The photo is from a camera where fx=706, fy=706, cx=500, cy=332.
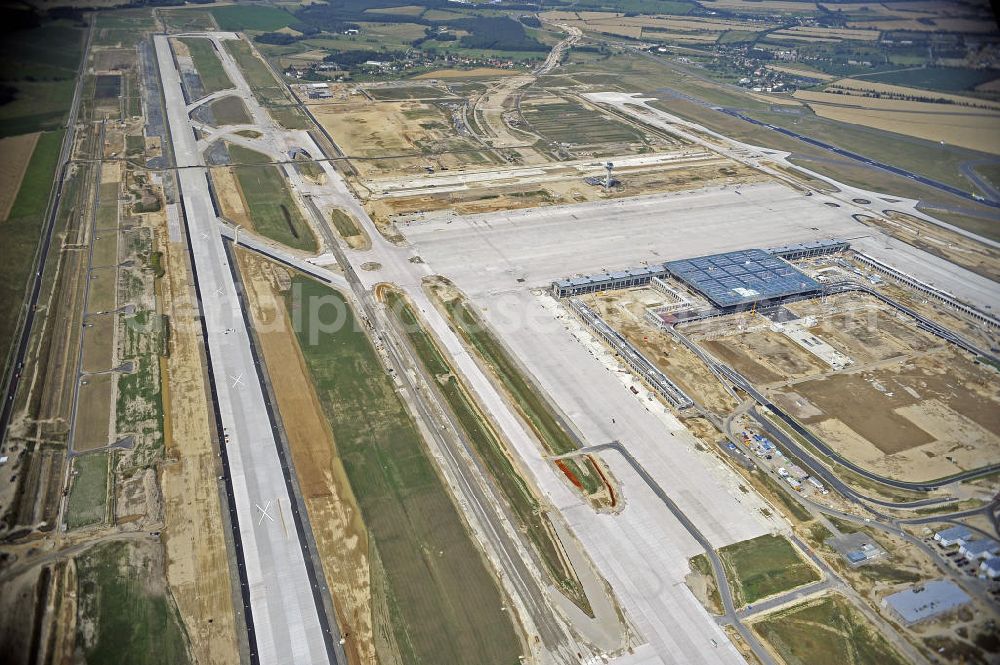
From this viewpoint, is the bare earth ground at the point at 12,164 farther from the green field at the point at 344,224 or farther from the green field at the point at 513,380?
the green field at the point at 513,380

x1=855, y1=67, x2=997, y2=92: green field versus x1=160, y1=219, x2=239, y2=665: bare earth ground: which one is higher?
x1=855, y1=67, x2=997, y2=92: green field

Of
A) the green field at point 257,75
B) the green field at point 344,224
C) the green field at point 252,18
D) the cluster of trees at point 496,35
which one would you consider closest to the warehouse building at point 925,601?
the green field at point 344,224

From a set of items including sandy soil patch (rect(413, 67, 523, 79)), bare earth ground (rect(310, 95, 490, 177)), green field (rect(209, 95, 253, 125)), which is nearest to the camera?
bare earth ground (rect(310, 95, 490, 177))

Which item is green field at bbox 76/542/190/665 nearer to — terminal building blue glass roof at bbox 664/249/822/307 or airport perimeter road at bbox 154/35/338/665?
airport perimeter road at bbox 154/35/338/665

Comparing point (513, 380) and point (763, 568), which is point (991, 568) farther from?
point (513, 380)

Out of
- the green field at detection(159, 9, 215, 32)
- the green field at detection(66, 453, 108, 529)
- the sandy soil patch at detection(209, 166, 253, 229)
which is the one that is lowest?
the green field at detection(66, 453, 108, 529)

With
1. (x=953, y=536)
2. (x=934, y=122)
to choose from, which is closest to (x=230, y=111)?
(x=953, y=536)

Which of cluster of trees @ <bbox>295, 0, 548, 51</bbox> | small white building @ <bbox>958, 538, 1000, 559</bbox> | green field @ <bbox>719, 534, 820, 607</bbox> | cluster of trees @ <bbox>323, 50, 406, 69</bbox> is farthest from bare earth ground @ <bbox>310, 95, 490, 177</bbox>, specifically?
small white building @ <bbox>958, 538, 1000, 559</bbox>
